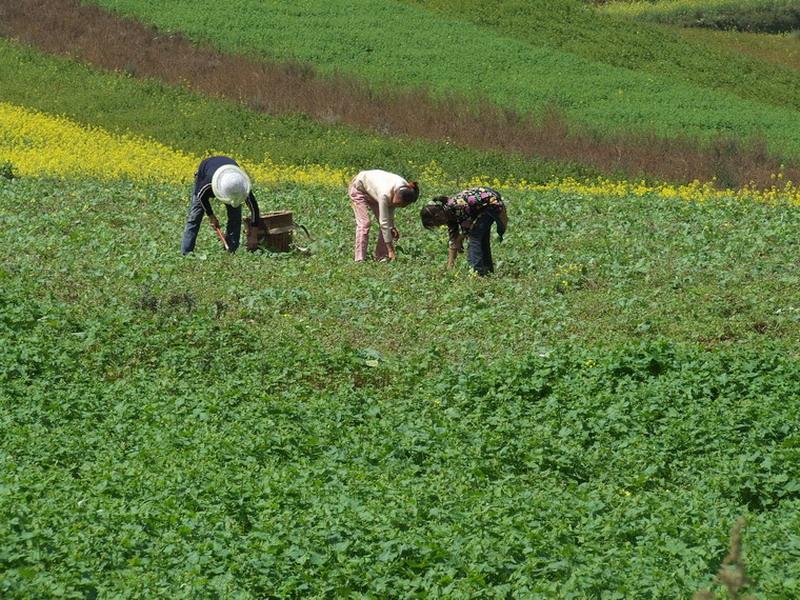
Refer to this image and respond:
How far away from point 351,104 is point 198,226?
17.0m

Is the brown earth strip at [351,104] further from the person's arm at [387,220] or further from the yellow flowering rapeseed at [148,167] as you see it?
the person's arm at [387,220]

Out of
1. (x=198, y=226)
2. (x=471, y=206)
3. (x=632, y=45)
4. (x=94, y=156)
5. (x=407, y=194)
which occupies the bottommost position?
(x=94, y=156)

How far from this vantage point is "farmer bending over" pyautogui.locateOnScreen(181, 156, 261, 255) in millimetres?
16266

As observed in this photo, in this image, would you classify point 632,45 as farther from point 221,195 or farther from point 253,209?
point 221,195

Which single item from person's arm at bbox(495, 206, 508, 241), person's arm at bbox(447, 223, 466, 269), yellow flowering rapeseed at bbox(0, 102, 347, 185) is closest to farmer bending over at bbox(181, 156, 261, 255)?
person's arm at bbox(447, 223, 466, 269)

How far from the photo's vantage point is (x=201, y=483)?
9.38 m

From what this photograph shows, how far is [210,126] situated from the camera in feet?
104

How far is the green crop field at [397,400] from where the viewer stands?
7.98m

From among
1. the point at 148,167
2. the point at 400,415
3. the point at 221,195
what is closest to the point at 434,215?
the point at 221,195

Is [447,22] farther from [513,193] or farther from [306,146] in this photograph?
[513,193]

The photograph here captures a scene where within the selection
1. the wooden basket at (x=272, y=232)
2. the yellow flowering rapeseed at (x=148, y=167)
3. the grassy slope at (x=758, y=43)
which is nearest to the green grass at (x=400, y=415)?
the wooden basket at (x=272, y=232)

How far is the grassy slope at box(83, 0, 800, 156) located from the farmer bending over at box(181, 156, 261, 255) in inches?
698

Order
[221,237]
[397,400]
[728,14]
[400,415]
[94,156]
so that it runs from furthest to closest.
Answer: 1. [728,14]
2. [94,156]
3. [221,237]
4. [397,400]
5. [400,415]

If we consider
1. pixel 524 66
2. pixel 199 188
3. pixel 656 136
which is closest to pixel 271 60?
pixel 524 66
